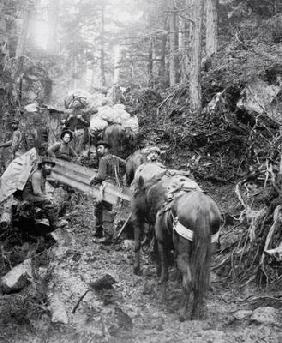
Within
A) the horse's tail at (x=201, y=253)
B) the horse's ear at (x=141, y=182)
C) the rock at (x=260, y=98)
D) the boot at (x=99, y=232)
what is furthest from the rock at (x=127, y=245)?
the rock at (x=260, y=98)

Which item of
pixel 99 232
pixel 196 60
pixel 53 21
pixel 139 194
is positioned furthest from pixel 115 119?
pixel 53 21

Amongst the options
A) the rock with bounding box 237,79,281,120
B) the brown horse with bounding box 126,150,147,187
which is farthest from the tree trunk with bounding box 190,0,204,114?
the brown horse with bounding box 126,150,147,187

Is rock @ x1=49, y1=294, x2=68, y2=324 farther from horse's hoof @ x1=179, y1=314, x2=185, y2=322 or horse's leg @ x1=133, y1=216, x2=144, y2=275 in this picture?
horse's leg @ x1=133, y1=216, x2=144, y2=275

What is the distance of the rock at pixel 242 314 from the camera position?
18.2 feet

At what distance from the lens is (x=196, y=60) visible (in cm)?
1338

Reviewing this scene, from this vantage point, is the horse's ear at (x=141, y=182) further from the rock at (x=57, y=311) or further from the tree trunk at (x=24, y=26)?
the tree trunk at (x=24, y=26)

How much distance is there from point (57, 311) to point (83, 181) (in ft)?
16.6

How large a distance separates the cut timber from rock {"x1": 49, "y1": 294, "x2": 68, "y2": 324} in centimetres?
269

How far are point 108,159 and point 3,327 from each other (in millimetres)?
4358

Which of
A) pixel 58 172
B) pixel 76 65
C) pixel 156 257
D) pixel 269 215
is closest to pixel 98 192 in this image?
pixel 156 257

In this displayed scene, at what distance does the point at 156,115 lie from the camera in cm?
1550

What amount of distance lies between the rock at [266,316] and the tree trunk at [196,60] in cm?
862

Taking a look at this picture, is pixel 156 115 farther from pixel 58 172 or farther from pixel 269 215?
pixel 269 215

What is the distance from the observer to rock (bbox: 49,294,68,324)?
5.62 meters
